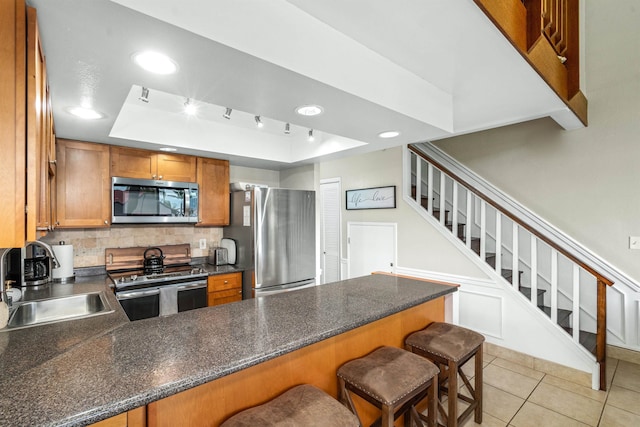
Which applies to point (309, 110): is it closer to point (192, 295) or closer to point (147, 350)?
point (147, 350)

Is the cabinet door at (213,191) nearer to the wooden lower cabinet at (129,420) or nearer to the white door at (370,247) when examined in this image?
the white door at (370,247)

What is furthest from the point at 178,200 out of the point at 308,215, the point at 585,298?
the point at 585,298

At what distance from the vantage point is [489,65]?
183 cm

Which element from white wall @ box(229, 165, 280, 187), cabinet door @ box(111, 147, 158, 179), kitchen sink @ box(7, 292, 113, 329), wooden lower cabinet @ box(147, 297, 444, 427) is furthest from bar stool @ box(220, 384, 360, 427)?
white wall @ box(229, 165, 280, 187)

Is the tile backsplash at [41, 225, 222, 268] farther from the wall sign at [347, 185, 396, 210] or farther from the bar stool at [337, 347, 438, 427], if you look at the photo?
the bar stool at [337, 347, 438, 427]

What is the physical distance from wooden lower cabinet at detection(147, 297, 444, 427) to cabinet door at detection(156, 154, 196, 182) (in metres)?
2.66

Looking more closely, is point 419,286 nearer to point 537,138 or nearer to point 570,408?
point 570,408

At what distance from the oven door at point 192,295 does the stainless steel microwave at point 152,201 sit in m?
0.73

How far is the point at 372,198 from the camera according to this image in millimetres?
4465

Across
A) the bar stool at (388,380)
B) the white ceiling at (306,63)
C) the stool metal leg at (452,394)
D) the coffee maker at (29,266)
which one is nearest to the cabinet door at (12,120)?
the white ceiling at (306,63)

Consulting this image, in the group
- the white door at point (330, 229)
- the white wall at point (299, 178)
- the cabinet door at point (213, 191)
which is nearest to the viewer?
the cabinet door at point (213, 191)

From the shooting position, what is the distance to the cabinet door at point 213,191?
360cm

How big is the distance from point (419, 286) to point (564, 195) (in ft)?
7.60

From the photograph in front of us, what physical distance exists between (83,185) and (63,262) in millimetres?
733
